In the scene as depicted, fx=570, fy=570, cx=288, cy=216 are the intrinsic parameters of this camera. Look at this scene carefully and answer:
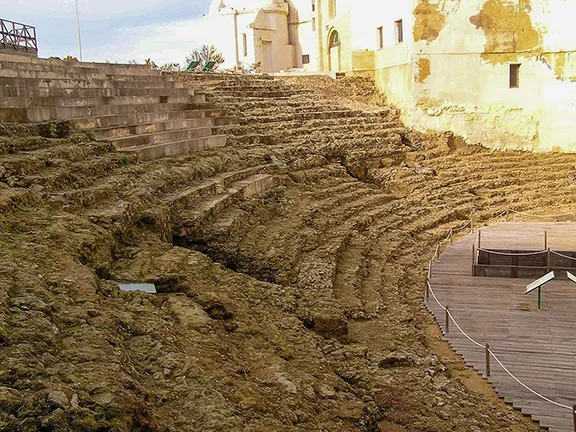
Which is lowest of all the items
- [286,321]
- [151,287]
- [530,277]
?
[530,277]

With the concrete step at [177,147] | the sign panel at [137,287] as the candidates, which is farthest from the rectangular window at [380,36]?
the sign panel at [137,287]

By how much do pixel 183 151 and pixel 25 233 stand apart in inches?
244

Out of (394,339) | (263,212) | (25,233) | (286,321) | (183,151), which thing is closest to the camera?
(25,233)

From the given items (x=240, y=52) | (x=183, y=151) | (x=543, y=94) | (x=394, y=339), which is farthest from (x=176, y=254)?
(x=240, y=52)

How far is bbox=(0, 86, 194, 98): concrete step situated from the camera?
995 centimetres

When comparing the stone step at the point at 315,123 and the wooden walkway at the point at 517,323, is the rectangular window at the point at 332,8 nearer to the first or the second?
the stone step at the point at 315,123

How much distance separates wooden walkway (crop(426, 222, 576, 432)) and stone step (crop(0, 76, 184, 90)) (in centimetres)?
826

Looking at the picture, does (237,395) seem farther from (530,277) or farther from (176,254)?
(530,277)

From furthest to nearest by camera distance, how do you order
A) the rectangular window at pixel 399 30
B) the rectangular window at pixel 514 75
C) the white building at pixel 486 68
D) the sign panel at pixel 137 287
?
the rectangular window at pixel 399 30, the rectangular window at pixel 514 75, the white building at pixel 486 68, the sign panel at pixel 137 287

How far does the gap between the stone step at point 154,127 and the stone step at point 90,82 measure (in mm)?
1465

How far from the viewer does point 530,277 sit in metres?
11.2

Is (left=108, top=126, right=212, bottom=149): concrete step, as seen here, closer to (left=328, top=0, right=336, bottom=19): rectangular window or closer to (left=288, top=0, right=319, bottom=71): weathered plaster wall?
(left=328, top=0, right=336, bottom=19): rectangular window

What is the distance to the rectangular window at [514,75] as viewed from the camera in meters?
19.4

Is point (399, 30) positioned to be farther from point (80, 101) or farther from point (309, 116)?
point (80, 101)
